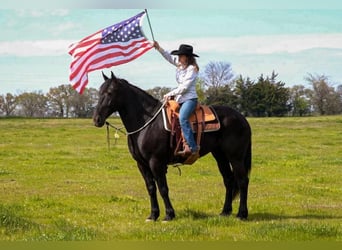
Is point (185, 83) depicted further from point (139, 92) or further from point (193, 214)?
point (193, 214)

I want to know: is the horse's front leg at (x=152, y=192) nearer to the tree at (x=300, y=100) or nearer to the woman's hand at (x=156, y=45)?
the woman's hand at (x=156, y=45)

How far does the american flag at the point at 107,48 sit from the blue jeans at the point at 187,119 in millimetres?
1344

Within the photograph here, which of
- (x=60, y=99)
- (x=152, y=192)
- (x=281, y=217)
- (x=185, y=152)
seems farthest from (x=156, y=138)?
(x=60, y=99)

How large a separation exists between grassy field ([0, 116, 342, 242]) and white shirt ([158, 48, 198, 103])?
2230 millimetres

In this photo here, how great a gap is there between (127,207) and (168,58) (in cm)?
349

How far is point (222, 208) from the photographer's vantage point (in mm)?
10227

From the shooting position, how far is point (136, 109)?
9.06 meters

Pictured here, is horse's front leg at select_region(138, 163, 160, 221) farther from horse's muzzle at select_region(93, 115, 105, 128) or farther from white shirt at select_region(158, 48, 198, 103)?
white shirt at select_region(158, 48, 198, 103)

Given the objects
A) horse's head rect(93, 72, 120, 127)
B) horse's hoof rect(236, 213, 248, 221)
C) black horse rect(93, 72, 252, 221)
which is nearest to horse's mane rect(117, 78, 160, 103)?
Result: black horse rect(93, 72, 252, 221)

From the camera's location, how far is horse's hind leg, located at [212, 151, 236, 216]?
9586 mm

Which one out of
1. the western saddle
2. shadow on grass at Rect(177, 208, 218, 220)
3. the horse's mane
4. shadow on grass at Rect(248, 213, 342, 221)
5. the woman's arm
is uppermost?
the woman's arm

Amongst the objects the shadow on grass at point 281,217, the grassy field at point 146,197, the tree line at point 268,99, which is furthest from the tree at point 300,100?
the shadow on grass at point 281,217

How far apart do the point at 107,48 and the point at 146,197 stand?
14.5 feet

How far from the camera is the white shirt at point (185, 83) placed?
845 centimetres
